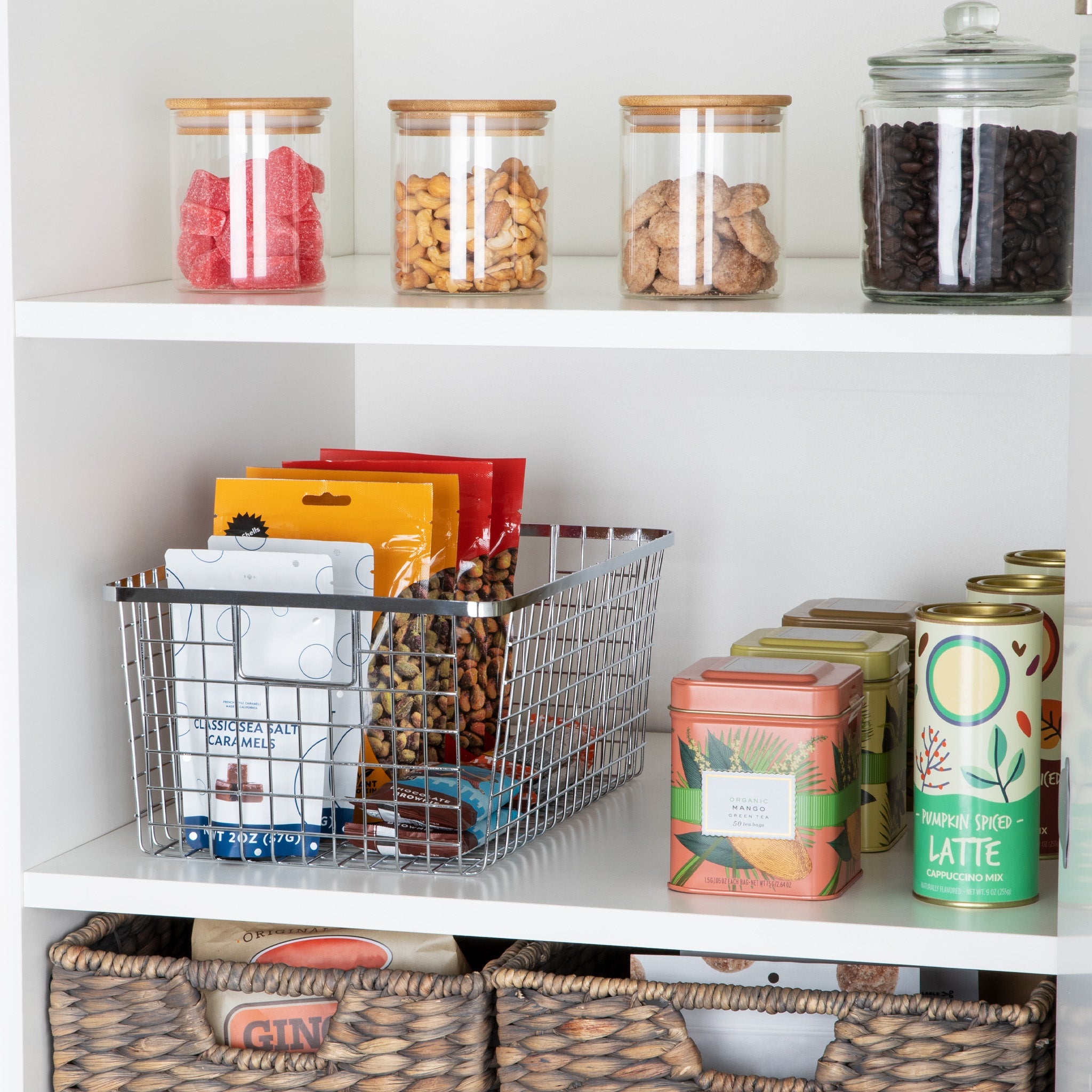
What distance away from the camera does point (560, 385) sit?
56.8 inches

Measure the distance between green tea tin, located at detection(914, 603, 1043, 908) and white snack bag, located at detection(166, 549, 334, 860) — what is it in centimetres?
40

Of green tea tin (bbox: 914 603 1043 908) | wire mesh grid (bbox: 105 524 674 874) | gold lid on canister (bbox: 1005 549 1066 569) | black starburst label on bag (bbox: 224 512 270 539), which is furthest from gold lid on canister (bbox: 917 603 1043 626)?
black starburst label on bag (bbox: 224 512 270 539)

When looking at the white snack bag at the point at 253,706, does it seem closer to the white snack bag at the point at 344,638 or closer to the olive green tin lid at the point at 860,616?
the white snack bag at the point at 344,638

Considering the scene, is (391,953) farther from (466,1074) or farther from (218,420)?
(218,420)

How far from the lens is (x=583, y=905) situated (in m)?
0.94

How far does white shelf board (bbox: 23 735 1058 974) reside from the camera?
35.4 inches

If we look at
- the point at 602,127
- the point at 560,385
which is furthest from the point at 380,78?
the point at 560,385

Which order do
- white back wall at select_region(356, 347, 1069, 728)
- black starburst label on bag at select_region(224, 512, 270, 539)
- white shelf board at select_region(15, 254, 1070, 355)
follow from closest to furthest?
white shelf board at select_region(15, 254, 1070, 355)
black starburst label on bag at select_region(224, 512, 270, 539)
white back wall at select_region(356, 347, 1069, 728)

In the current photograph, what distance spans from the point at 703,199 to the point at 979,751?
15.9 inches

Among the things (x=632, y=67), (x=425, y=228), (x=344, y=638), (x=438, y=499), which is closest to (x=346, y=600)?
(x=344, y=638)

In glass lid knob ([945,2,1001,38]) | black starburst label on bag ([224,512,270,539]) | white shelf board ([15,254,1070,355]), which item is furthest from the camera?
black starburst label on bag ([224,512,270,539])

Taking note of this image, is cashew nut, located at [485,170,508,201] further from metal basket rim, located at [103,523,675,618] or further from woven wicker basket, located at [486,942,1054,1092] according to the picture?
woven wicker basket, located at [486,942,1054,1092]

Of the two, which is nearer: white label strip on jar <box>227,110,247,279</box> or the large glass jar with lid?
the large glass jar with lid

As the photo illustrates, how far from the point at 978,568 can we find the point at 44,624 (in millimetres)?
818
